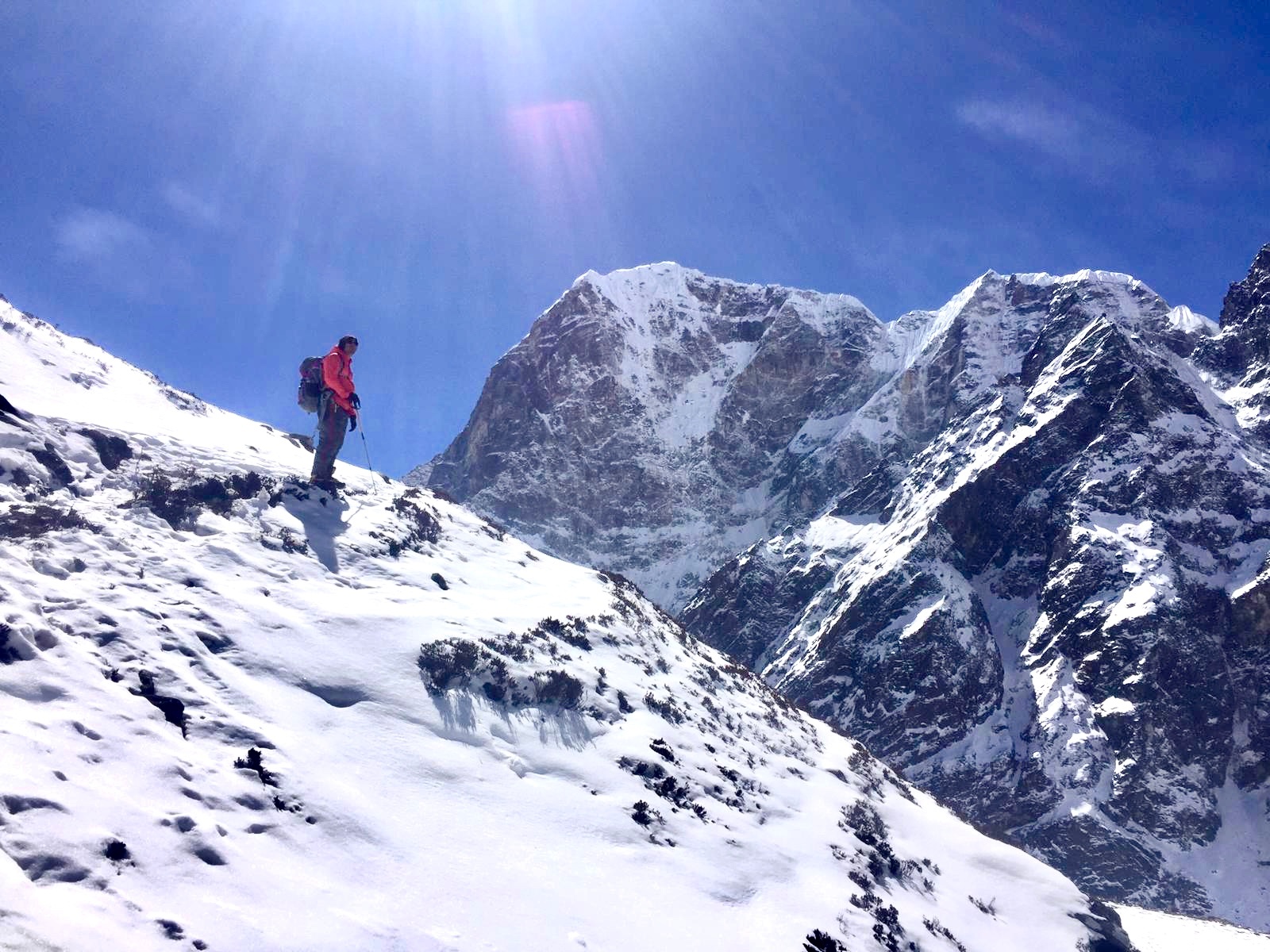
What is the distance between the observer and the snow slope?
12406 mm

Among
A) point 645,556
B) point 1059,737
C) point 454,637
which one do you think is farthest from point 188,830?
point 645,556

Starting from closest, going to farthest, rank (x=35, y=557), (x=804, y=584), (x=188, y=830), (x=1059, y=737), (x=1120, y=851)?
(x=188, y=830) → (x=35, y=557) → (x=1120, y=851) → (x=1059, y=737) → (x=804, y=584)

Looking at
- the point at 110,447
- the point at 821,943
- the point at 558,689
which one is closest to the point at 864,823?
the point at 821,943

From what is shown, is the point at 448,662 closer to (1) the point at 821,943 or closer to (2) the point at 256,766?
(2) the point at 256,766

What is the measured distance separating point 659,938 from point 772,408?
166 metres

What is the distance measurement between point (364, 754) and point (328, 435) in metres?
18.0

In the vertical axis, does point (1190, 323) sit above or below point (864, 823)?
above

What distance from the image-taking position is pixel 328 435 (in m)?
33.1

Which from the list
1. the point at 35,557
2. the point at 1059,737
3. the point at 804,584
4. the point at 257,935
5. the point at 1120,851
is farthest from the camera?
the point at 804,584

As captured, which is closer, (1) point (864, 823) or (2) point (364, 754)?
(2) point (364, 754)

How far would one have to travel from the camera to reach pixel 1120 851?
76.8m

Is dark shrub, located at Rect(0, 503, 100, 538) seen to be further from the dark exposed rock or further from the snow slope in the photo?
the dark exposed rock

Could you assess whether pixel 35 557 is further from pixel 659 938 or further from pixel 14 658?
pixel 659 938

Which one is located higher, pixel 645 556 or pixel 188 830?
pixel 645 556
